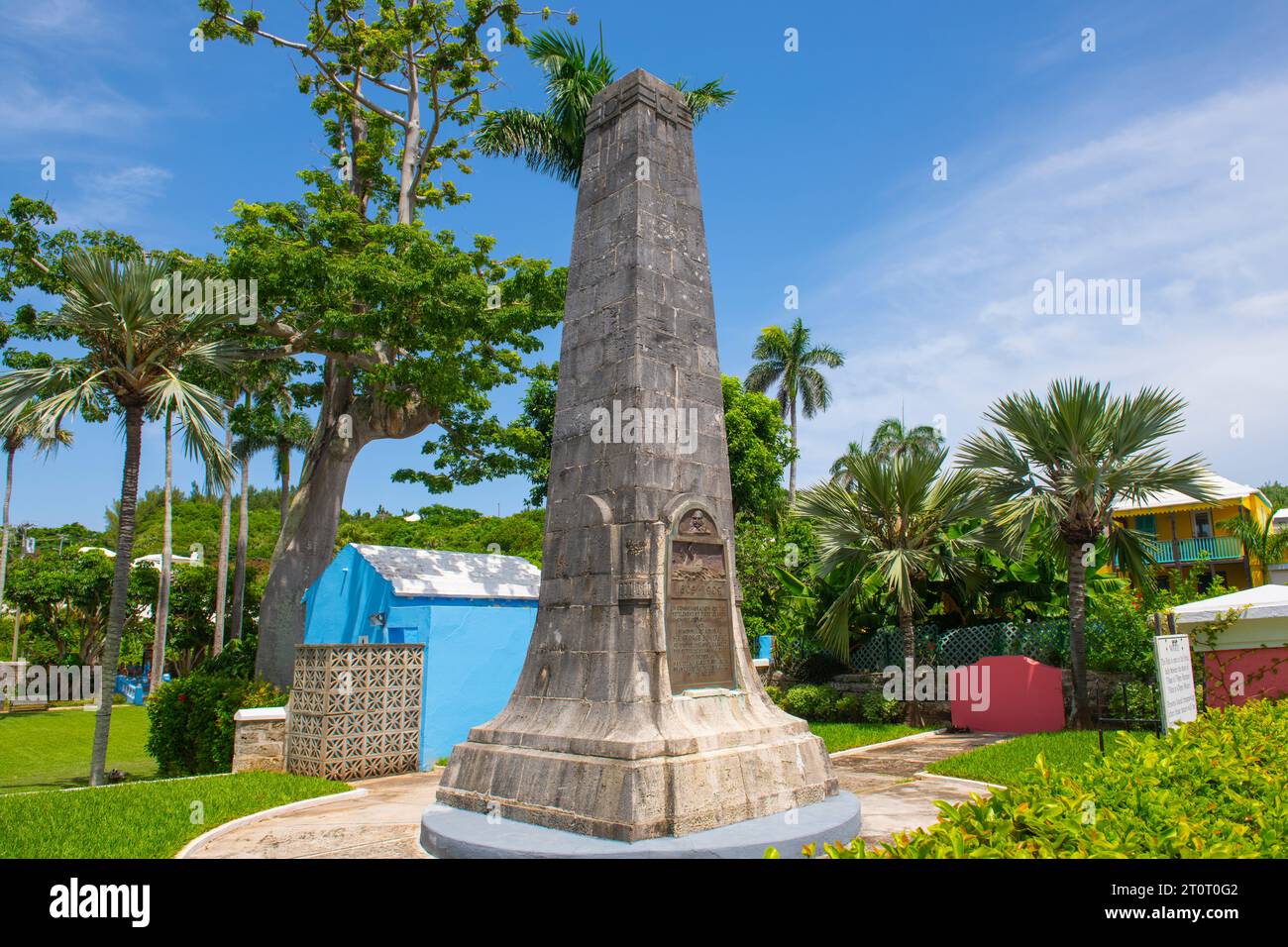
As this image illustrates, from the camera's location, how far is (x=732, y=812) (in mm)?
6180

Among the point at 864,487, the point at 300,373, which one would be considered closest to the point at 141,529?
the point at 300,373

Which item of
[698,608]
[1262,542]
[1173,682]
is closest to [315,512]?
[698,608]

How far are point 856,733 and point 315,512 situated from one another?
10.3m

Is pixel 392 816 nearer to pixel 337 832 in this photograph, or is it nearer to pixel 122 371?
pixel 337 832

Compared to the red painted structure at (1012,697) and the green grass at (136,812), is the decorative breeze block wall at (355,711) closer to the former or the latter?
the green grass at (136,812)

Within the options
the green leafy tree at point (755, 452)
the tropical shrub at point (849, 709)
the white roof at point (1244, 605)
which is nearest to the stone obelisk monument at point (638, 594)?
the white roof at point (1244, 605)

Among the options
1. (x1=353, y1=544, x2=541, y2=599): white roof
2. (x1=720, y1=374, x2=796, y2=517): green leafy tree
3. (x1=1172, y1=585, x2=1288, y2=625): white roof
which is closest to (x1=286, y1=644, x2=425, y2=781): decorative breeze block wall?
(x1=353, y1=544, x2=541, y2=599): white roof

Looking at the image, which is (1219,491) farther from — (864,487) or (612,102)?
(612,102)

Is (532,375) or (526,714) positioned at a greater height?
(532,375)

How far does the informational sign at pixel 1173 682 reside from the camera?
7.29 m

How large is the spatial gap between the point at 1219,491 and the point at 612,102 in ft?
35.5

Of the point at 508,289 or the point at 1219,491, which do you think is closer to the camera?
the point at 1219,491

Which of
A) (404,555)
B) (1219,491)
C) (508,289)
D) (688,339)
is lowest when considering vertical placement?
(404,555)

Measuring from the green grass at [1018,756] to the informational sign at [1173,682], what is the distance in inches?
45.5
